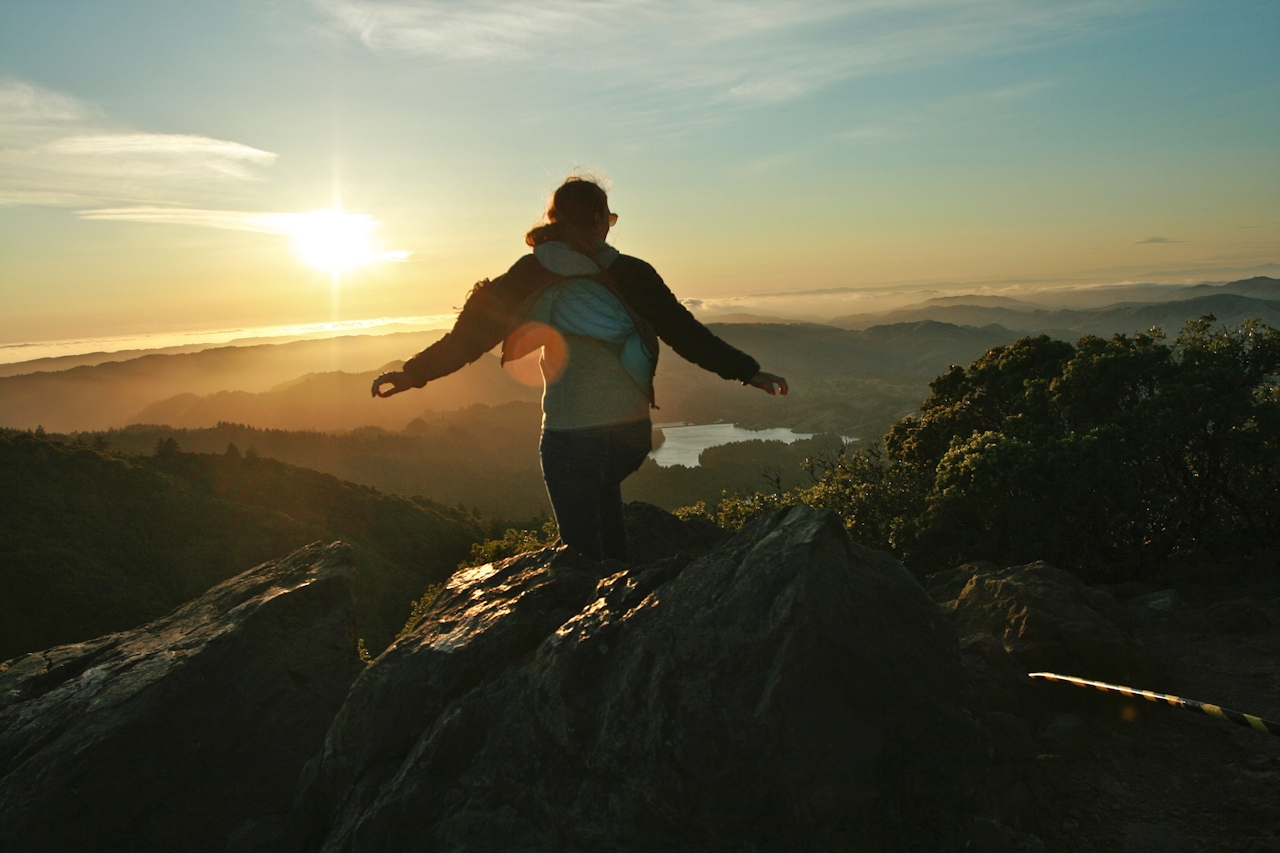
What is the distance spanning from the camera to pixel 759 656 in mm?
3197

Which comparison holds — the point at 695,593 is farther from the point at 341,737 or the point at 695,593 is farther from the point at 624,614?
the point at 341,737

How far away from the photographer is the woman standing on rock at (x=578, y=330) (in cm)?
425

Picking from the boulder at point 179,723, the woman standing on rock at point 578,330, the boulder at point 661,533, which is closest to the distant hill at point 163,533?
the boulder at point 661,533

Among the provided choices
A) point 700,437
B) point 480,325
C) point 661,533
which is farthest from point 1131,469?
point 700,437

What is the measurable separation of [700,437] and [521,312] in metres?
161

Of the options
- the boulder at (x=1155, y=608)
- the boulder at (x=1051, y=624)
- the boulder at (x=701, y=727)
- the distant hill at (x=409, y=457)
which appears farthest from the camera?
the distant hill at (x=409, y=457)

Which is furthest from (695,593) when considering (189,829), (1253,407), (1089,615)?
(1253,407)

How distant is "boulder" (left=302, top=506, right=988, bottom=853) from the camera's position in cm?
304

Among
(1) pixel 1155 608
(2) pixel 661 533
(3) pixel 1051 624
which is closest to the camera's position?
(3) pixel 1051 624

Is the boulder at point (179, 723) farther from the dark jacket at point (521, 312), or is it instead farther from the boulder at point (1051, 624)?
the boulder at point (1051, 624)

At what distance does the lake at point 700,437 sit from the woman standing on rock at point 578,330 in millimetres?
113277

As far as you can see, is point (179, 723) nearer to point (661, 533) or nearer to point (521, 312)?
point (521, 312)

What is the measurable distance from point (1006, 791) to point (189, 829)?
4755mm

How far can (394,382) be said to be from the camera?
4570mm
